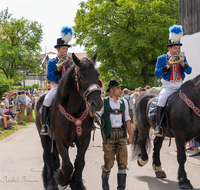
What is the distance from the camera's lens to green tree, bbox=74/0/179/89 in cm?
2458

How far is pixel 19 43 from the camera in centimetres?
4047

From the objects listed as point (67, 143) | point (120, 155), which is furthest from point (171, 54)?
point (67, 143)

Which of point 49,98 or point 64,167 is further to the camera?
point 49,98

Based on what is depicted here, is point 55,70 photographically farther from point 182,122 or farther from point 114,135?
point 182,122

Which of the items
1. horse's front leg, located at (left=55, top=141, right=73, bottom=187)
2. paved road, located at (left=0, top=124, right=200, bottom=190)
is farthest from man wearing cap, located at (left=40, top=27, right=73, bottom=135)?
paved road, located at (left=0, top=124, right=200, bottom=190)

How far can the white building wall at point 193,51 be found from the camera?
38.3 ft

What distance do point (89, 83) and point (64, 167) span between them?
4.99ft

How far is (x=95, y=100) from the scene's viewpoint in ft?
12.7

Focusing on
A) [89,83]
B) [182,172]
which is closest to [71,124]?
[89,83]

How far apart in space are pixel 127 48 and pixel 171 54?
1865 cm

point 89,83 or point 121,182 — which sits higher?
point 89,83

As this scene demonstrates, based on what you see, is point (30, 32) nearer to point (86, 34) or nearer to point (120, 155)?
point (86, 34)

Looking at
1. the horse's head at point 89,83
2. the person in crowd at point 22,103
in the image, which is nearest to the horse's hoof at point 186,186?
the horse's head at point 89,83

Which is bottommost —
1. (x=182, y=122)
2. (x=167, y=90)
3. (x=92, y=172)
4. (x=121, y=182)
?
(x=92, y=172)
